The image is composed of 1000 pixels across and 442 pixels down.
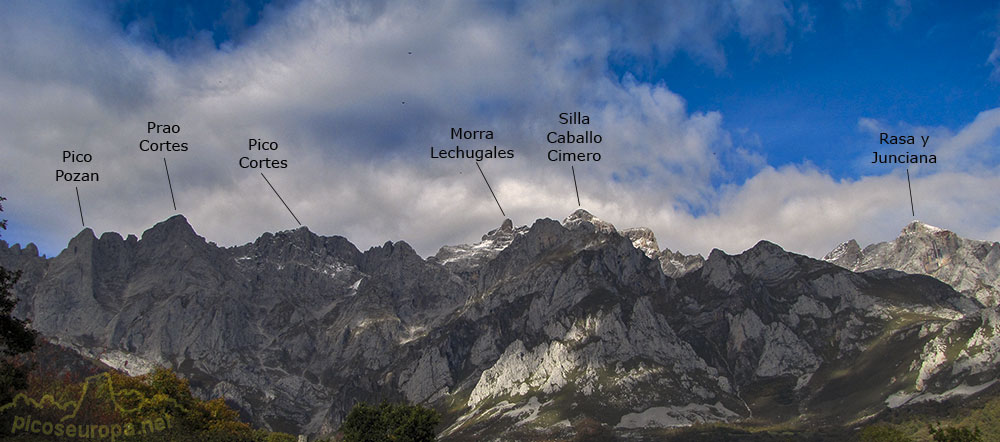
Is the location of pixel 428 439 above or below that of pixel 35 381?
below

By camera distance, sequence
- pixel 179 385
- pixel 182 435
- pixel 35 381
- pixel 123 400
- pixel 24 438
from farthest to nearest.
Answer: pixel 35 381, pixel 179 385, pixel 123 400, pixel 182 435, pixel 24 438

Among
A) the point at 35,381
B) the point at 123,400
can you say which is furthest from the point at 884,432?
the point at 35,381

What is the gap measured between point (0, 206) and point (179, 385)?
101 metres

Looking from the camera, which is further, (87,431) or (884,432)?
(884,432)

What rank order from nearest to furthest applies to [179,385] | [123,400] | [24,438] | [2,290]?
[2,290] < [24,438] < [123,400] < [179,385]

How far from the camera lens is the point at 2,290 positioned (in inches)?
3482

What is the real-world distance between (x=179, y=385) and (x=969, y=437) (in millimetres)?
178185

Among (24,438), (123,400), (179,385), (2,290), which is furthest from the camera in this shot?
(179,385)

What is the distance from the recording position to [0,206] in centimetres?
9106

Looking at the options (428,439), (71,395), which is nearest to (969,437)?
(428,439)

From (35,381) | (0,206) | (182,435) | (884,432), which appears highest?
(0,206)

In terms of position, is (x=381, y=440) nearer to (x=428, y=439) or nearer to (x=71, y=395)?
(x=428, y=439)

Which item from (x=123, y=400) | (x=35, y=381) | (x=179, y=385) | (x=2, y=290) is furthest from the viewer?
(x=35, y=381)

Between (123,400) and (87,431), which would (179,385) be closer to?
(123,400)
